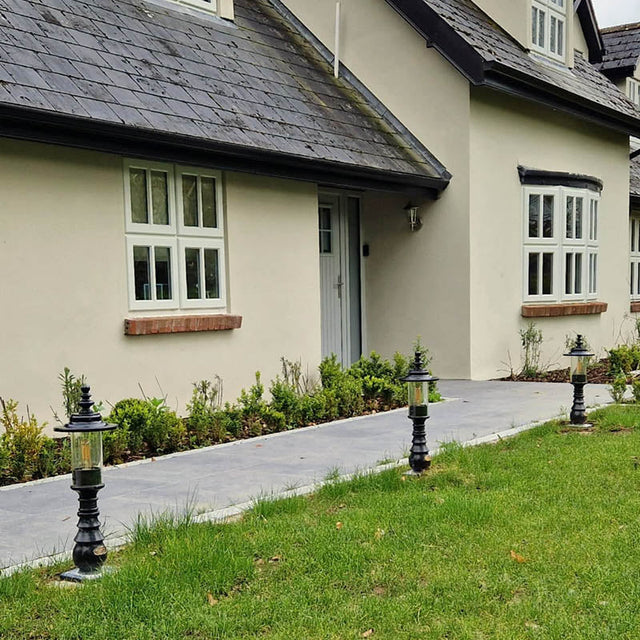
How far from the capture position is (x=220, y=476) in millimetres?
6289

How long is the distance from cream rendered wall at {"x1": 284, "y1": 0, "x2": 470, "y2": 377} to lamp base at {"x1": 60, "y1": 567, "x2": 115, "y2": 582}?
27.8 ft

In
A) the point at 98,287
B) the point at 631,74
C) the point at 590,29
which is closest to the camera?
the point at 98,287

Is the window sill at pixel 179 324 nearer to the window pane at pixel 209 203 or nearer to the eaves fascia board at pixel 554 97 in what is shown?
the window pane at pixel 209 203

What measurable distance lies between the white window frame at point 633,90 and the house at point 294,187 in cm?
471

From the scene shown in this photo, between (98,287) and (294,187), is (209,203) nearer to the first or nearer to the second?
(294,187)

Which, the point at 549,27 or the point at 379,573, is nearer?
the point at 379,573

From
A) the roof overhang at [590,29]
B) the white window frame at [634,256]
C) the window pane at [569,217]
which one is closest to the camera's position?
the window pane at [569,217]

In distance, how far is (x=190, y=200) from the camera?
355 inches

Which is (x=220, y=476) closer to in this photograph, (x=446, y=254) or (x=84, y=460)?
(x=84, y=460)

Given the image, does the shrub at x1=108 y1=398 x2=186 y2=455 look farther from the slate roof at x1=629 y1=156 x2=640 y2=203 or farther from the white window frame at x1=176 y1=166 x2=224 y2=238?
the slate roof at x1=629 y1=156 x2=640 y2=203

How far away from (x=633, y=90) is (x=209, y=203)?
46.8ft

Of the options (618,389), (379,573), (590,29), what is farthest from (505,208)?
(379,573)

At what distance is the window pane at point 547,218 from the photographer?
42.4ft

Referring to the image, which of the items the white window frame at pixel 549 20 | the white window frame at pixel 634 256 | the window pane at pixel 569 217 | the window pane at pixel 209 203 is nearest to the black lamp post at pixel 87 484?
the window pane at pixel 209 203
